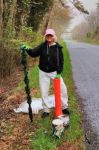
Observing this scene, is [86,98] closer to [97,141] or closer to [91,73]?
[97,141]

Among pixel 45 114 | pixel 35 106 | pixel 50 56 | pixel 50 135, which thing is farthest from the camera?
pixel 35 106

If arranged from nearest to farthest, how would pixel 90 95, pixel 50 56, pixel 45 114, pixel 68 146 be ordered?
pixel 68 146 → pixel 50 56 → pixel 45 114 → pixel 90 95

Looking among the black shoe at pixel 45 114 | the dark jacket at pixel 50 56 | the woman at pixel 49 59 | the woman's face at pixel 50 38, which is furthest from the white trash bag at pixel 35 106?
the woman's face at pixel 50 38

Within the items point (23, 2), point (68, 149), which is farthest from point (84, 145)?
point (23, 2)

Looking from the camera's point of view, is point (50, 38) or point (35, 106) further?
point (35, 106)

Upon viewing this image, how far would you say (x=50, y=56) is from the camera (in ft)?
30.5

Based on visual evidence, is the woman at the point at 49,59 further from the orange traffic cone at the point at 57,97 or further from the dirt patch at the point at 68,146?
the dirt patch at the point at 68,146

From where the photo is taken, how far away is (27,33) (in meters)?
22.6

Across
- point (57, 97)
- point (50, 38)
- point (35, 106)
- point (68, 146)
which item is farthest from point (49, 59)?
point (68, 146)

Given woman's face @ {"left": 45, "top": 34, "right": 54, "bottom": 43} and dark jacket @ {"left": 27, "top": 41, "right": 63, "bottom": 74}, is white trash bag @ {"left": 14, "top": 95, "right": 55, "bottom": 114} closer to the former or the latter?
dark jacket @ {"left": 27, "top": 41, "right": 63, "bottom": 74}

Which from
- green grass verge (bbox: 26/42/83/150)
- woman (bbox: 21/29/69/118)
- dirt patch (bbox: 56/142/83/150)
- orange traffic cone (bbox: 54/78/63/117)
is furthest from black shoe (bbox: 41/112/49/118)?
dirt patch (bbox: 56/142/83/150)

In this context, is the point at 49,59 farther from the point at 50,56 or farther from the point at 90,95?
the point at 90,95

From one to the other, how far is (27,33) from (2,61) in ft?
24.7

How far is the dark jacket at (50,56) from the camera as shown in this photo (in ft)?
30.4
